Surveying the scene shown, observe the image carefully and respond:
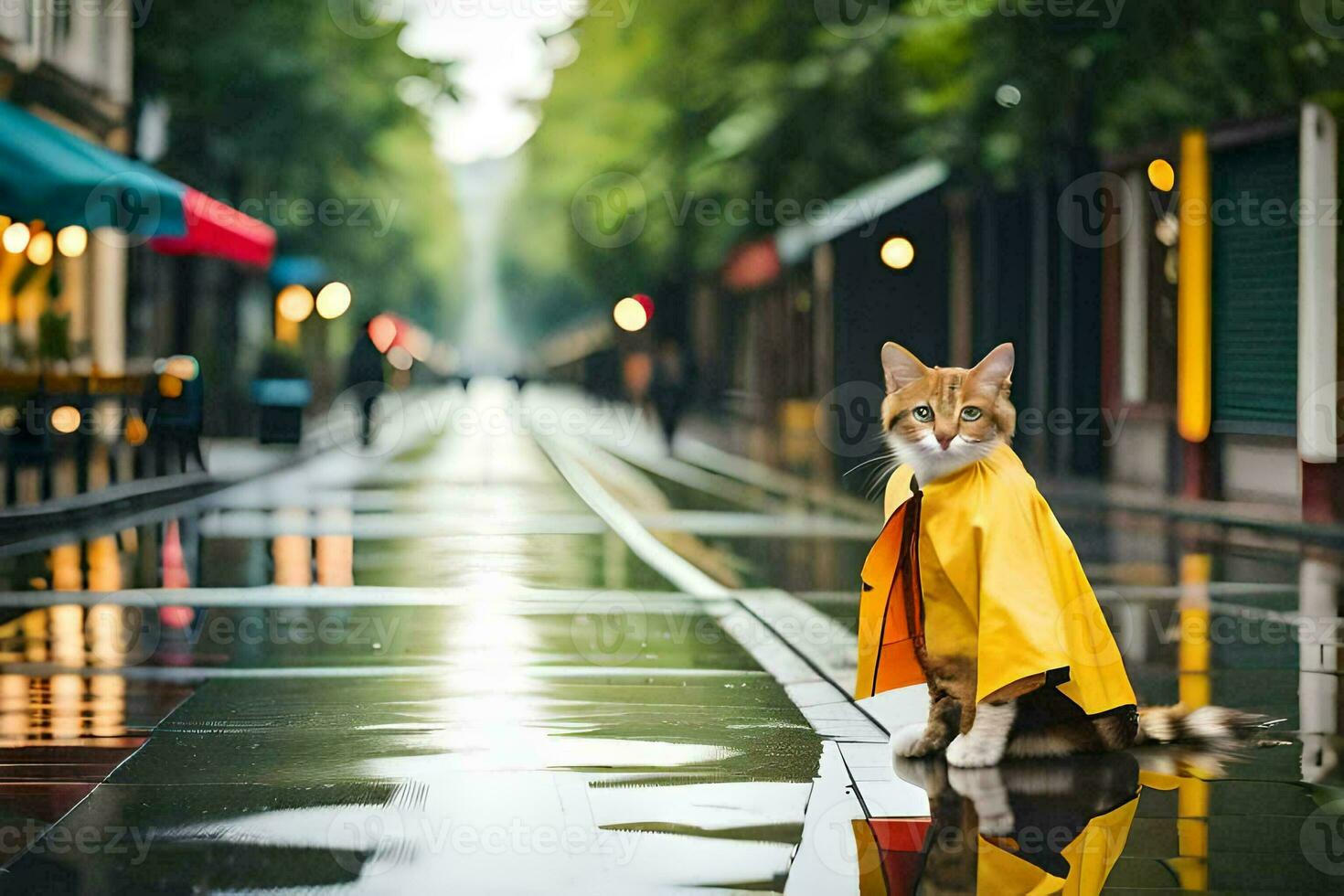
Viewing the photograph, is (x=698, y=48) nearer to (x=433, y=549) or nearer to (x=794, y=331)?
(x=794, y=331)

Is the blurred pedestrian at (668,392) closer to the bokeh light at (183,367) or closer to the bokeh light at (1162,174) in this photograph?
the bokeh light at (183,367)

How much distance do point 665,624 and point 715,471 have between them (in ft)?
60.0

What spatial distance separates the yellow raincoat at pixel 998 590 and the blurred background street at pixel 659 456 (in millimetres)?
331

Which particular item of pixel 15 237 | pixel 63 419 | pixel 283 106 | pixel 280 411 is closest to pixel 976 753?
pixel 15 237

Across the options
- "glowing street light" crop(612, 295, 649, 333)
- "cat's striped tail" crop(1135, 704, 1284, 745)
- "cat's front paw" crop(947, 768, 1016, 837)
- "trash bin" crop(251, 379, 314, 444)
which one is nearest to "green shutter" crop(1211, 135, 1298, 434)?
"cat's striped tail" crop(1135, 704, 1284, 745)

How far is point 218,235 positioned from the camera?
2606cm

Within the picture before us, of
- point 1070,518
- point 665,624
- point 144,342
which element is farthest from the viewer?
point 144,342

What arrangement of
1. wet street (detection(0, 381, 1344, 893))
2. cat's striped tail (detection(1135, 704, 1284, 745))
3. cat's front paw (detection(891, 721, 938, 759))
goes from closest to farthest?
wet street (detection(0, 381, 1344, 893)) < cat's front paw (detection(891, 721, 938, 759)) < cat's striped tail (detection(1135, 704, 1284, 745))

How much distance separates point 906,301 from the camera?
37.2m

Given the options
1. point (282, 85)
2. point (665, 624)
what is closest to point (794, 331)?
point (282, 85)

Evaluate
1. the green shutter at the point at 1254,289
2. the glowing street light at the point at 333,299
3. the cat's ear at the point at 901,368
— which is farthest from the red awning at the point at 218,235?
the cat's ear at the point at 901,368

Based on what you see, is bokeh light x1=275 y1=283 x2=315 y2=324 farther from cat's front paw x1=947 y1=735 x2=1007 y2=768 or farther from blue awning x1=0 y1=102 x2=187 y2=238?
cat's front paw x1=947 y1=735 x2=1007 y2=768

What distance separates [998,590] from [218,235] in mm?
20644

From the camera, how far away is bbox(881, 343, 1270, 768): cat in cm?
675
